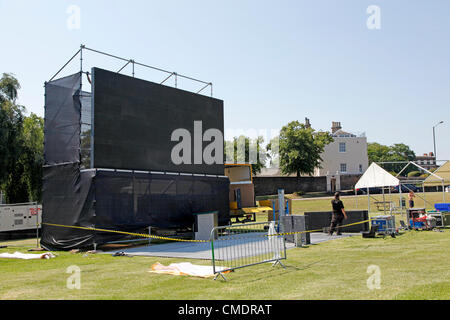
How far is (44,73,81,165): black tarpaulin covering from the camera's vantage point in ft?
52.3

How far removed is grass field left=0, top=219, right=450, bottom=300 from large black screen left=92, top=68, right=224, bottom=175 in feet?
16.4

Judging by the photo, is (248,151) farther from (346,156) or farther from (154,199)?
(154,199)

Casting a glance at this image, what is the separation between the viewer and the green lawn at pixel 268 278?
22.8 feet

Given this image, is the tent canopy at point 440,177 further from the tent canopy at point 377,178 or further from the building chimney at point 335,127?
the building chimney at point 335,127

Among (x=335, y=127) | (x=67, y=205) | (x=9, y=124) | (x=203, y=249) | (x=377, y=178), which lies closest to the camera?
(x=203, y=249)

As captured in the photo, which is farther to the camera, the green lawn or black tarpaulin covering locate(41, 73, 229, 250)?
black tarpaulin covering locate(41, 73, 229, 250)

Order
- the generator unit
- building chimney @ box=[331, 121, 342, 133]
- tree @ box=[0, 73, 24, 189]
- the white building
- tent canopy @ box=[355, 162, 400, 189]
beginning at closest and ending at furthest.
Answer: tent canopy @ box=[355, 162, 400, 189] < the generator unit < tree @ box=[0, 73, 24, 189] < the white building < building chimney @ box=[331, 121, 342, 133]

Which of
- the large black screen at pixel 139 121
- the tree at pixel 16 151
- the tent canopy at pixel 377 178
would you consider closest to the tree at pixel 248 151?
the tree at pixel 16 151

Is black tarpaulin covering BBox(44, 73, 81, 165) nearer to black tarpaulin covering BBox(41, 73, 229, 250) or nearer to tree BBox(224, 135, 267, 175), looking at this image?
black tarpaulin covering BBox(41, 73, 229, 250)

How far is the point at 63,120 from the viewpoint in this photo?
650 inches

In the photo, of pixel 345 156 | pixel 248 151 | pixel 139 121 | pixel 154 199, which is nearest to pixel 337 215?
pixel 154 199

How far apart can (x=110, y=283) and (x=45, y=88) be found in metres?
12.0

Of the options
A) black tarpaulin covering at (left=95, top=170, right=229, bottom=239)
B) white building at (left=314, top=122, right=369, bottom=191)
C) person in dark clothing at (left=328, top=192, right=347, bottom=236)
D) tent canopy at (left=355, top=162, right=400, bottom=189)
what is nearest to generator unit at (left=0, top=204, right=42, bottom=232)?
black tarpaulin covering at (left=95, top=170, right=229, bottom=239)

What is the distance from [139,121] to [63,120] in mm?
3062
